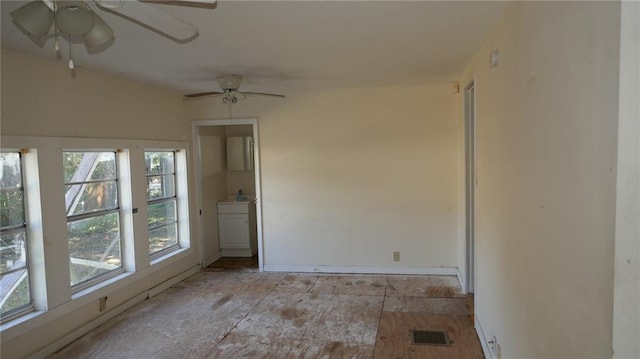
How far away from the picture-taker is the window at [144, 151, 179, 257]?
4801 mm

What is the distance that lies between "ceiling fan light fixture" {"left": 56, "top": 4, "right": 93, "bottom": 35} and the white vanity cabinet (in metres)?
4.40

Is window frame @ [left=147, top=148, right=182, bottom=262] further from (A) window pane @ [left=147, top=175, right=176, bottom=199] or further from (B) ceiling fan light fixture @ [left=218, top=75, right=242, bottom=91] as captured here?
(B) ceiling fan light fixture @ [left=218, top=75, right=242, bottom=91]

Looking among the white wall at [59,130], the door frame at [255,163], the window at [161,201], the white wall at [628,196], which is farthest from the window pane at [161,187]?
the white wall at [628,196]

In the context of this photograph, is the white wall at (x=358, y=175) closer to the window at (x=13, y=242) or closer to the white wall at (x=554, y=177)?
the white wall at (x=554, y=177)

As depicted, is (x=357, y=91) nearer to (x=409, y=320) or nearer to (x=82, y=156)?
(x=409, y=320)

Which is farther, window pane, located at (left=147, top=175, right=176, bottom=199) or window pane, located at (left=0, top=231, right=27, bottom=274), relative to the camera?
window pane, located at (left=147, top=175, right=176, bottom=199)

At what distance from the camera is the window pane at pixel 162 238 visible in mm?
4812

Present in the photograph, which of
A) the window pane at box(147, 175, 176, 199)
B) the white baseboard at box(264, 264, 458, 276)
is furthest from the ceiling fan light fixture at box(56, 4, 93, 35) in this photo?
the white baseboard at box(264, 264, 458, 276)

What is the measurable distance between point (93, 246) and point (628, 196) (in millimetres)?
4208

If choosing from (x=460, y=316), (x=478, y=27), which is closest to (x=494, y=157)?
(x=478, y=27)

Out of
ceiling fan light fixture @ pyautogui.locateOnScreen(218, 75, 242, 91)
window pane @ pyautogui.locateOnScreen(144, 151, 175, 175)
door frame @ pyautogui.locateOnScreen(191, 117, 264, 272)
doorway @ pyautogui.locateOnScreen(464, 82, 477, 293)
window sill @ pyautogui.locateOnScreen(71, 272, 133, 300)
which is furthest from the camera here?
door frame @ pyautogui.locateOnScreen(191, 117, 264, 272)

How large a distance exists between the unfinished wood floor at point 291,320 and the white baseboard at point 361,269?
12 centimetres

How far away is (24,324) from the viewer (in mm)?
3064

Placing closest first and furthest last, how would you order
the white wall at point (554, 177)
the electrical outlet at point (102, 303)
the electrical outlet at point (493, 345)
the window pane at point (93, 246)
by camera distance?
the white wall at point (554, 177) < the electrical outlet at point (493, 345) < the window pane at point (93, 246) < the electrical outlet at point (102, 303)
